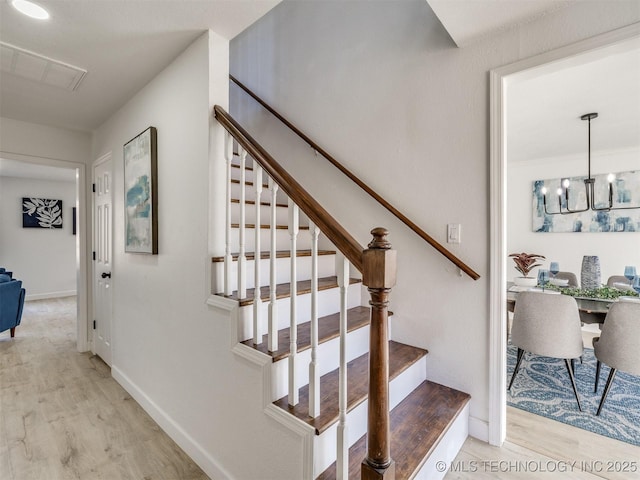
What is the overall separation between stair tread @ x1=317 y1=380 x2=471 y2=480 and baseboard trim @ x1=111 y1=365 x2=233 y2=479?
69 centimetres

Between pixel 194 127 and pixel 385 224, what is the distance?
1.35 meters

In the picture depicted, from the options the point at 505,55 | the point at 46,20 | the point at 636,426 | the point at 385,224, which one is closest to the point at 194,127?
the point at 46,20

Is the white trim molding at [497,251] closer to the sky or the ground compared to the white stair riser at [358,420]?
closer to the sky

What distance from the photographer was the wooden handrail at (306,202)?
→ 3.24ft

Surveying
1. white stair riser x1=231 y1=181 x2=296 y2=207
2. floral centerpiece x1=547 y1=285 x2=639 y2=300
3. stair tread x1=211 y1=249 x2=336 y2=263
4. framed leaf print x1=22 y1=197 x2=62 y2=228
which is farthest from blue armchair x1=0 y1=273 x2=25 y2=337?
floral centerpiece x1=547 y1=285 x2=639 y2=300

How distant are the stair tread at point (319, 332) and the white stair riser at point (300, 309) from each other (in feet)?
0.11

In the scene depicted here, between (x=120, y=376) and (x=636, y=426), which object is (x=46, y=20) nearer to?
(x=120, y=376)

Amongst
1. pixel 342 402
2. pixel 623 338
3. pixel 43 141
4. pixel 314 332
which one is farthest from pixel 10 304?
pixel 623 338

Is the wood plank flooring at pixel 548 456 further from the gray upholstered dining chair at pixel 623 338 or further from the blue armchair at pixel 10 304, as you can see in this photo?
the blue armchair at pixel 10 304

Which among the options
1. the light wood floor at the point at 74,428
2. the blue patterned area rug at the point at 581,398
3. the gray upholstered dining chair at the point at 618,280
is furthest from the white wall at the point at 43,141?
the gray upholstered dining chair at the point at 618,280

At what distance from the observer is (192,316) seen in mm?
1729

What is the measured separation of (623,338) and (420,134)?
1888 mm

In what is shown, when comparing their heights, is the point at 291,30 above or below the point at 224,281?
above

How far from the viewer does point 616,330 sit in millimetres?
2020
